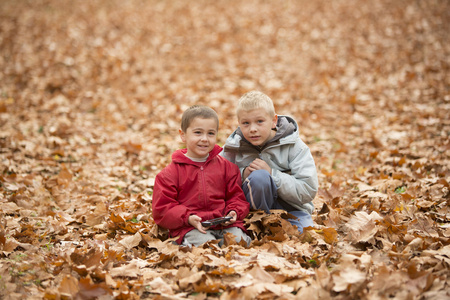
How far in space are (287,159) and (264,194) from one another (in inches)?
17.9

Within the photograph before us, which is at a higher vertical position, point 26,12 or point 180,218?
point 26,12

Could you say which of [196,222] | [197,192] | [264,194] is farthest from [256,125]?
[196,222]

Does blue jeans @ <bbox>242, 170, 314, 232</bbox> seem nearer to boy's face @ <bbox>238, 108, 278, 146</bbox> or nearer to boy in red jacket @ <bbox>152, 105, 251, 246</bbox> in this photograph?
boy in red jacket @ <bbox>152, 105, 251, 246</bbox>

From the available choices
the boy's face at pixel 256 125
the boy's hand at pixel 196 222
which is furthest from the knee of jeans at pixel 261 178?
the boy's hand at pixel 196 222

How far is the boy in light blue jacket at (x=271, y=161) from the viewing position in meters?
3.43

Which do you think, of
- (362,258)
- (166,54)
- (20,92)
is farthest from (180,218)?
(166,54)

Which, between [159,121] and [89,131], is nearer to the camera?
[89,131]

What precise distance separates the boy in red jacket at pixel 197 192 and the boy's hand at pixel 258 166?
0.73 feet

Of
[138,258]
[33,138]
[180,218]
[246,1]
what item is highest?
[246,1]

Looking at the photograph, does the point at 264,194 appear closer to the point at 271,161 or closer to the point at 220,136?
the point at 271,161

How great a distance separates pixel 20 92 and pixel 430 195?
8.66 metres

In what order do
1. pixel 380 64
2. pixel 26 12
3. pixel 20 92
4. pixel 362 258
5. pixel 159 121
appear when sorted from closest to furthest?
pixel 362 258 → pixel 159 121 → pixel 20 92 → pixel 380 64 → pixel 26 12

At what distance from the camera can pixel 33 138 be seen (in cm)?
650

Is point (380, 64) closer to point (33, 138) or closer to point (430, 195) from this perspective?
point (430, 195)
